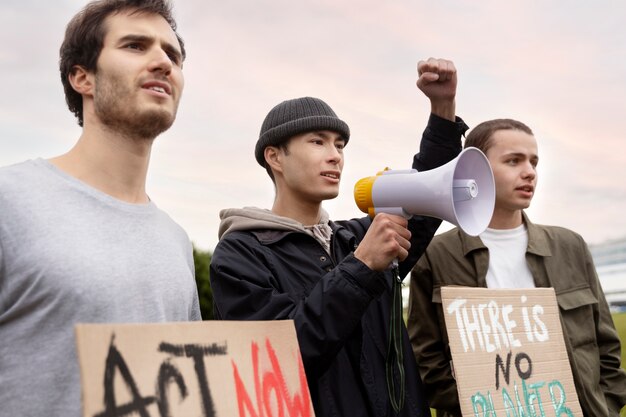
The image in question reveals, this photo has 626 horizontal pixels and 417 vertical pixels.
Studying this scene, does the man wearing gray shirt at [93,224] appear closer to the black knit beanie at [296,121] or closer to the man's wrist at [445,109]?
the black knit beanie at [296,121]

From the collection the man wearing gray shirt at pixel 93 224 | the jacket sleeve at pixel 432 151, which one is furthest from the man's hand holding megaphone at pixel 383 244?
the man wearing gray shirt at pixel 93 224

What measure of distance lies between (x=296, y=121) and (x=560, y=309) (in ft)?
5.38

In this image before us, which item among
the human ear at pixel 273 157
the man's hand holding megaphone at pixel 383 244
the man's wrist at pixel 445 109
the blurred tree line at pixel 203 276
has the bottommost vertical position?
the man's hand holding megaphone at pixel 383 244

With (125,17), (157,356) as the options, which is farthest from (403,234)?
(125,17)

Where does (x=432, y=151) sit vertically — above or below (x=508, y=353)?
above

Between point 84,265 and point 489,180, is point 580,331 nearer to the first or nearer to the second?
point 489,180

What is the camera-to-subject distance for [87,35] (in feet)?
8.07

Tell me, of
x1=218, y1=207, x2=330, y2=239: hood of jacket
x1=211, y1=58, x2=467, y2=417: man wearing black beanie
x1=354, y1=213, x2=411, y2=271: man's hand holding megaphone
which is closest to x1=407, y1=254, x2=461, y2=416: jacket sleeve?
x1=211, y1=58, x2=467, y2=417: man wearing black beanie

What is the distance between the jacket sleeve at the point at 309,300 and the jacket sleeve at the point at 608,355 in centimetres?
170

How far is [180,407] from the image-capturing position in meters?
1.84

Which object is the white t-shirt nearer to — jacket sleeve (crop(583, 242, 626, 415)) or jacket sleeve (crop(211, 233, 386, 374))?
jacket sleeve (crop(583, 242, 626, 415))

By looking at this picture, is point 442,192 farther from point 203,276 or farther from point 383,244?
point 203,276

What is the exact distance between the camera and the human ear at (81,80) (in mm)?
2434

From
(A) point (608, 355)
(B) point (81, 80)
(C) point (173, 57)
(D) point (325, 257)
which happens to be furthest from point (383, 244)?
(A) point (608, 355)
